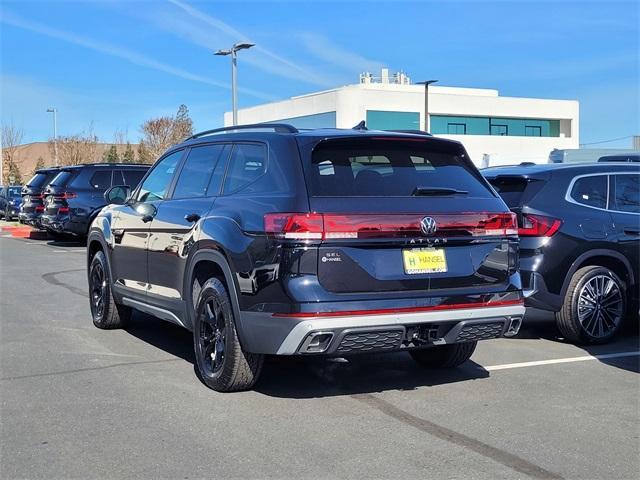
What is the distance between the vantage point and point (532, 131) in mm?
66125

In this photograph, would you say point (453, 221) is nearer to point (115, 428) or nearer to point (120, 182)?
point (115, 428)

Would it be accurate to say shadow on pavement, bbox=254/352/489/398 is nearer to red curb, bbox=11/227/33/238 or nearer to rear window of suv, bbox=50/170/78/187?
rear window of suv, bbox=50/170/78/187

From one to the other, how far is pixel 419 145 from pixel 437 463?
2.36 metres

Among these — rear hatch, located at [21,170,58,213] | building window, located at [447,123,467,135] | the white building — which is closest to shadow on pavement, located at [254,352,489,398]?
rear hatch, located at [21,170,58,213]

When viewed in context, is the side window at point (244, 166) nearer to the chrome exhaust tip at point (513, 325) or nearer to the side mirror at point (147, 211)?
the side mirror at point (147, 211)

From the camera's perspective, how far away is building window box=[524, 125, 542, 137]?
216ft

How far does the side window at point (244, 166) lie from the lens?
5211mm

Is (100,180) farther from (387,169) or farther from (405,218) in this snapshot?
(405,218)

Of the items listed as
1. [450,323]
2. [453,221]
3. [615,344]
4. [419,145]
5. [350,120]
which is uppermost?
[350,120]

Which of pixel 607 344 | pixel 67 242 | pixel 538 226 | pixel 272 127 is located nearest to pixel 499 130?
pixel 67 242

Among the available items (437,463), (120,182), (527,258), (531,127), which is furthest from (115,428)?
(531,127)

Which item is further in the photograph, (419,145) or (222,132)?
(222,132)

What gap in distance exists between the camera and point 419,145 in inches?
209

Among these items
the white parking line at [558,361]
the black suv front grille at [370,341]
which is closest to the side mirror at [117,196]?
the black suv front grille at [370,341]
